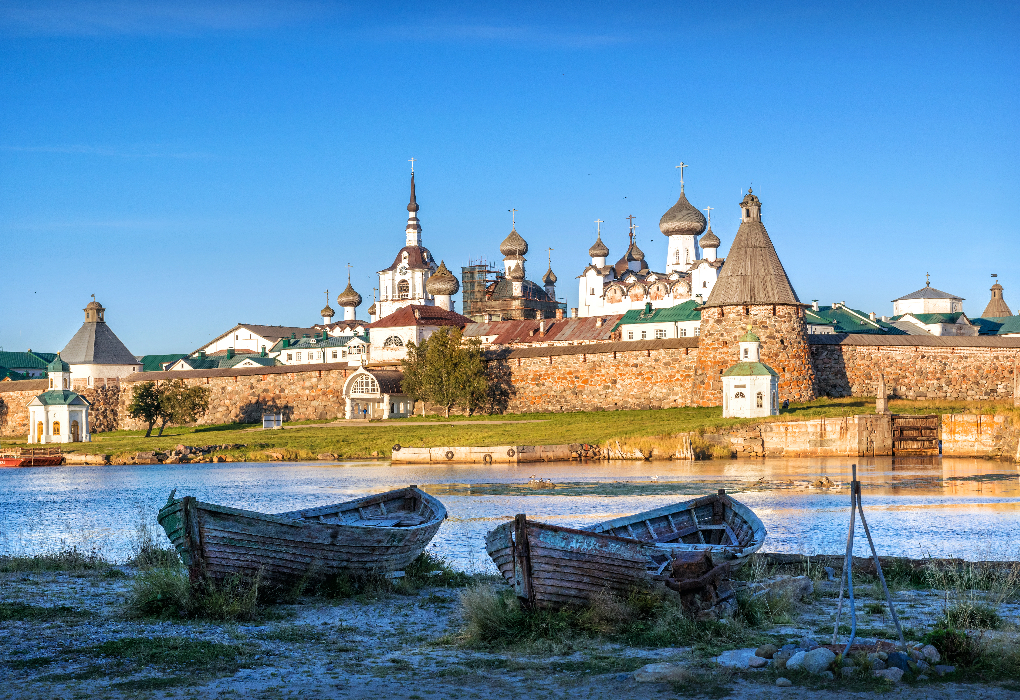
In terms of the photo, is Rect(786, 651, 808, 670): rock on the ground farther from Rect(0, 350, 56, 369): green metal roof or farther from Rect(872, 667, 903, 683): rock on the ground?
Rect(0, 350, 56, 369): green metal roof

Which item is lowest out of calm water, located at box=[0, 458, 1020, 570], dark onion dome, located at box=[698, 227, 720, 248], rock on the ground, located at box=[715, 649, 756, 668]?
calm water, located at box=[0, 458, 1020, 570]

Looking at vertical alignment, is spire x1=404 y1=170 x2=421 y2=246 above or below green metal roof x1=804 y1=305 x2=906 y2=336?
above

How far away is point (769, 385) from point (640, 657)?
37357 millimetres

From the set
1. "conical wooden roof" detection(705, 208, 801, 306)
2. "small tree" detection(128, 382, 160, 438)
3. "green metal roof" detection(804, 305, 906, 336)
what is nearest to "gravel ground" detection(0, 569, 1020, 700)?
"conical wooden roof" detection(705, 208, 801, 306)

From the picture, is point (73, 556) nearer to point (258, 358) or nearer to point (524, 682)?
point (524, 682)

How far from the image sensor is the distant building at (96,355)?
68.6 m

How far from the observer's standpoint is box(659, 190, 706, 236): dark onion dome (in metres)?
91.6

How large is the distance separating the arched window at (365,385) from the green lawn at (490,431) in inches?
255

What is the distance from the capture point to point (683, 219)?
91.7m

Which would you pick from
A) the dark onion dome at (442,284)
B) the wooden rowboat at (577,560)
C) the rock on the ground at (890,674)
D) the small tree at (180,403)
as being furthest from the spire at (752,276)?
the dark onion dome at (442,284)

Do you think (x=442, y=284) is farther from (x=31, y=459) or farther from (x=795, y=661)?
(x=795, y=661)

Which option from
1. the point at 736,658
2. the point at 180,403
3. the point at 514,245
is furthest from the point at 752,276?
the point at 514,245

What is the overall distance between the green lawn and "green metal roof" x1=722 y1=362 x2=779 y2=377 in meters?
1.67

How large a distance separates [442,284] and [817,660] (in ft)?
287
